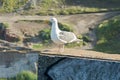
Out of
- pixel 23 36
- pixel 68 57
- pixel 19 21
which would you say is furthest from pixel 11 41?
pixel 68 57

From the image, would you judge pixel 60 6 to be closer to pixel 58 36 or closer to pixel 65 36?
pixel 65 36

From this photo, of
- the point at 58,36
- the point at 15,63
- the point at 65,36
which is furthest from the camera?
the point at 15,63

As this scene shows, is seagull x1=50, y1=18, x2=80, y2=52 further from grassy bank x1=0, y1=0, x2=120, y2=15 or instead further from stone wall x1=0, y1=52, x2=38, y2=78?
grassy bank x1=0, y1=0, x2=120, y2=15

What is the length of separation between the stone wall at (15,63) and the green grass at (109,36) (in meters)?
2.28

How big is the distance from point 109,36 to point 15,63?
3690mm

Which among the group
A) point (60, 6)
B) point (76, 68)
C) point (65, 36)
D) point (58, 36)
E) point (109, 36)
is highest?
point (76, 68)

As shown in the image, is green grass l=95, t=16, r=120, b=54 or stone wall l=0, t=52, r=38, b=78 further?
green grass l=95, t=16, r=120, b=54

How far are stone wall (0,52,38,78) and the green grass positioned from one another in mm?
2279

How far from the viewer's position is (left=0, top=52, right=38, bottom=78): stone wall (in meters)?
13.2

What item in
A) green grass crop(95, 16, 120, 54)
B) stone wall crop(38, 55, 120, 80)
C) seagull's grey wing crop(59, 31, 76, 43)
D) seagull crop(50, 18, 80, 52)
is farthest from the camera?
green grass crop(95, 16, 120, 54)

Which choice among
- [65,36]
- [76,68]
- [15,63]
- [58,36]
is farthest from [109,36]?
[76,68]

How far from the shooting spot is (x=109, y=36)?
15930 millimetres

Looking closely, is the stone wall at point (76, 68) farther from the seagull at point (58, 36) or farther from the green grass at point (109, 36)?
the green grass at point (109, 36)

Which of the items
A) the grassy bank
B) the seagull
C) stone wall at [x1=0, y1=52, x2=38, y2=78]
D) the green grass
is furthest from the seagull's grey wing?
the grassy bank
